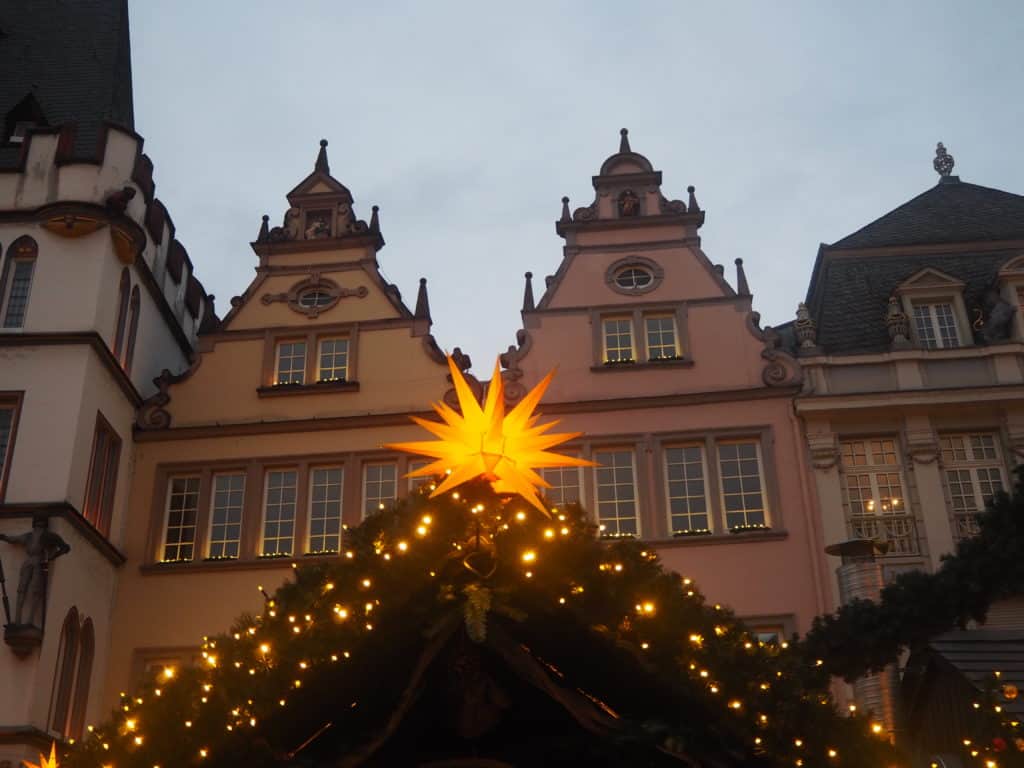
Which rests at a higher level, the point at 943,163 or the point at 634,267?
the point at 943,163

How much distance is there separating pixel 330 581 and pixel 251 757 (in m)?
0.80

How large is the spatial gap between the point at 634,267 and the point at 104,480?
27.7 ft

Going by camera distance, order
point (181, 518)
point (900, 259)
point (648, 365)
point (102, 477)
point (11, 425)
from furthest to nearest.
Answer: point (900, 259) < point (648, 365) < point (181, 518) < point (102, 477) < point (11, 425)

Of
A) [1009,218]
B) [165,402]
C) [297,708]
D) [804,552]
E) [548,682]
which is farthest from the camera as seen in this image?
[1009,218]

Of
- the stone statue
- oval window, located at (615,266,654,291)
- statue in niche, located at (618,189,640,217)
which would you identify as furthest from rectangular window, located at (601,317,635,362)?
the stone statue

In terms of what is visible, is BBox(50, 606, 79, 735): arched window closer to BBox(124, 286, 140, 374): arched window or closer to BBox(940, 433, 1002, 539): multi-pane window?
BBox(124, 286, 140, 374): arched window

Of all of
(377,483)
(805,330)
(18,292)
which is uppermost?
(18,292)

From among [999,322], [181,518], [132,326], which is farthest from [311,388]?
[999,322]

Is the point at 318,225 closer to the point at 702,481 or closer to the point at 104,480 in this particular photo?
the point at 104,480

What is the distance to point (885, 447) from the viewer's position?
17.6 metres

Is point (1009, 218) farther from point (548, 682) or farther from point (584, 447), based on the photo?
point (548, 682)

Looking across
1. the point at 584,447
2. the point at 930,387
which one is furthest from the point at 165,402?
the point at 930,387

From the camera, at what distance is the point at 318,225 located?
20.7 meters

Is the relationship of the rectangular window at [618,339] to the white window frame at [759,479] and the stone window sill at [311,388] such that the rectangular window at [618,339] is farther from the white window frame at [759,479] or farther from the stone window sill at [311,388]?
the stone window sill at [311,388]
